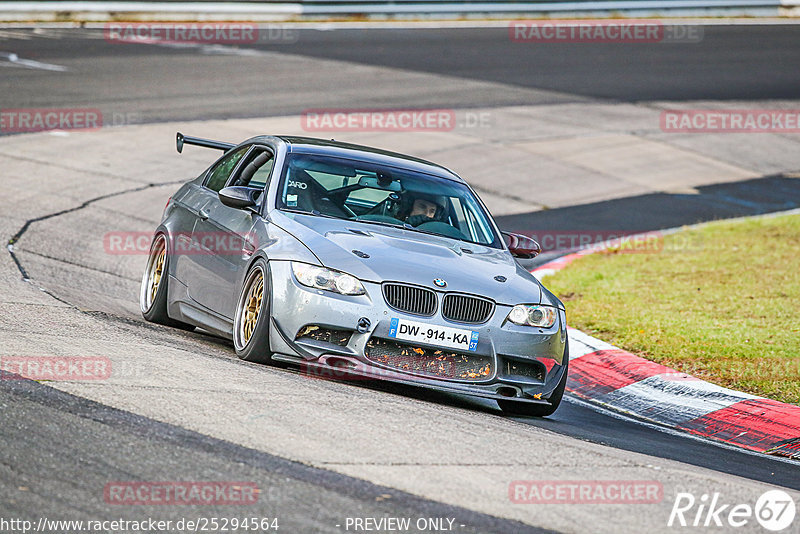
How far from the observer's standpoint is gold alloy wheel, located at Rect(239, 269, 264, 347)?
24.7 ft

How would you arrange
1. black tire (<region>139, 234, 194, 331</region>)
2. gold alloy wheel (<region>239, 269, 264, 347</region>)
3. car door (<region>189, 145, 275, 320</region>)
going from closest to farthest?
gold alloy wheel (<region>239, 269, 264, 347</region>) → car door (<region>189, 145, 275, 320</region>) → black tire (<region>139, 234, 194, 331</region>)

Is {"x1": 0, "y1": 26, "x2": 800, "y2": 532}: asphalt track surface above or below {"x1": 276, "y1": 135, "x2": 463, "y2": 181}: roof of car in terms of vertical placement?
below

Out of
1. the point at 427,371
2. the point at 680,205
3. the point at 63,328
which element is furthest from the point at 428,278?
the point at 680,205

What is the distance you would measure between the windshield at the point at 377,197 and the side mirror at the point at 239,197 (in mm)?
198

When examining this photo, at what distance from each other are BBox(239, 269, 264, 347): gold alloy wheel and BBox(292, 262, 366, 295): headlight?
340mm

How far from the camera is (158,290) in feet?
30.0

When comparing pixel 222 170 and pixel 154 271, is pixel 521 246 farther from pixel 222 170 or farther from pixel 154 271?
pixel 154 271

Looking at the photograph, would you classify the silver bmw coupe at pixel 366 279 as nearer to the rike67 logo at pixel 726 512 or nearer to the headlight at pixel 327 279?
the headlight at pixel 327 279

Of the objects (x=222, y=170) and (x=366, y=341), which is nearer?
(x=366, y=341)

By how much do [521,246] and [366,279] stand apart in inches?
72.1

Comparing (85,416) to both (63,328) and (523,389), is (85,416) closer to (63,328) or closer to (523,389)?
(63,328)

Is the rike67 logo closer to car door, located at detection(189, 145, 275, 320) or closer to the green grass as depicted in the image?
the green grass

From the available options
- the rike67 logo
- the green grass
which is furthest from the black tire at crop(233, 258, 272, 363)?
the green grass

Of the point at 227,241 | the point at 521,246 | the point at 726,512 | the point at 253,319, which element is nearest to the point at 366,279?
the point at 253,319
